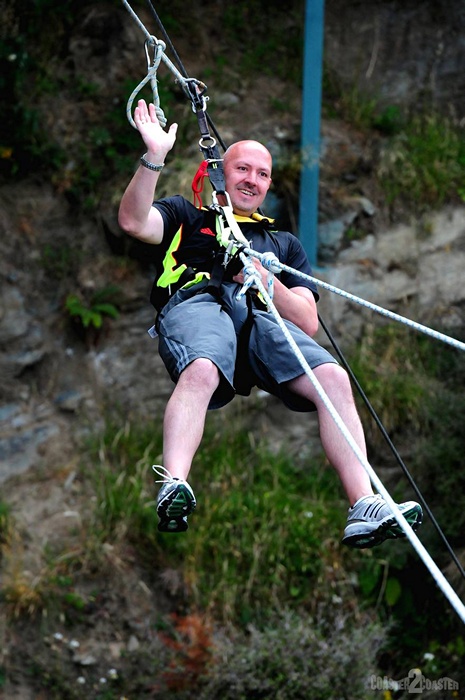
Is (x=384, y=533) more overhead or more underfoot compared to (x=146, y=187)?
more underfoot

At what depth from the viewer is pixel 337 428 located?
12.0 feet

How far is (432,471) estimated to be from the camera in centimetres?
753

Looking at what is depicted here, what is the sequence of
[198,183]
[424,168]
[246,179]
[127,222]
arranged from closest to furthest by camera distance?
[127,222], [246,179], [198,183], [424,168]

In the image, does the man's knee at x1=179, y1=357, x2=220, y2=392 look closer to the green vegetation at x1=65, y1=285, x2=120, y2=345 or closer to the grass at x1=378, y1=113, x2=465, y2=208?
the green vegetation at x1=65, y1=285, x2=120, y2=345

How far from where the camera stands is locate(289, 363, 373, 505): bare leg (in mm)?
3588

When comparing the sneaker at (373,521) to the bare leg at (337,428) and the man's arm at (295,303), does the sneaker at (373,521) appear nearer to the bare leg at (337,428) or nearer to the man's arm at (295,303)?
the bare leg at (337,428)

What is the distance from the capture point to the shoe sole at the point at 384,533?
132 inches

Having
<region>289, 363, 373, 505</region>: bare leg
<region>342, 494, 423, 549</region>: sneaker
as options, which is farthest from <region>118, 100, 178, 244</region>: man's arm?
<region>342, 494, 423, 549</region>: sneaker

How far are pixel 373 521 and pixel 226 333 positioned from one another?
84cm

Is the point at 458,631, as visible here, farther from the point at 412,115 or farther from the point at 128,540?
the point at 412,115

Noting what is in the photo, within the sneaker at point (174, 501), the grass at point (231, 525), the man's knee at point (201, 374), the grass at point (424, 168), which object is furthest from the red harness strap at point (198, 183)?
the grass at point (424, 168)

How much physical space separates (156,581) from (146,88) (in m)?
3.85

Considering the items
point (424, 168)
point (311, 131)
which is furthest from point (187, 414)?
point (424, 168)

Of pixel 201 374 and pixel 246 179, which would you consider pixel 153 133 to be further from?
pixel 201 374
